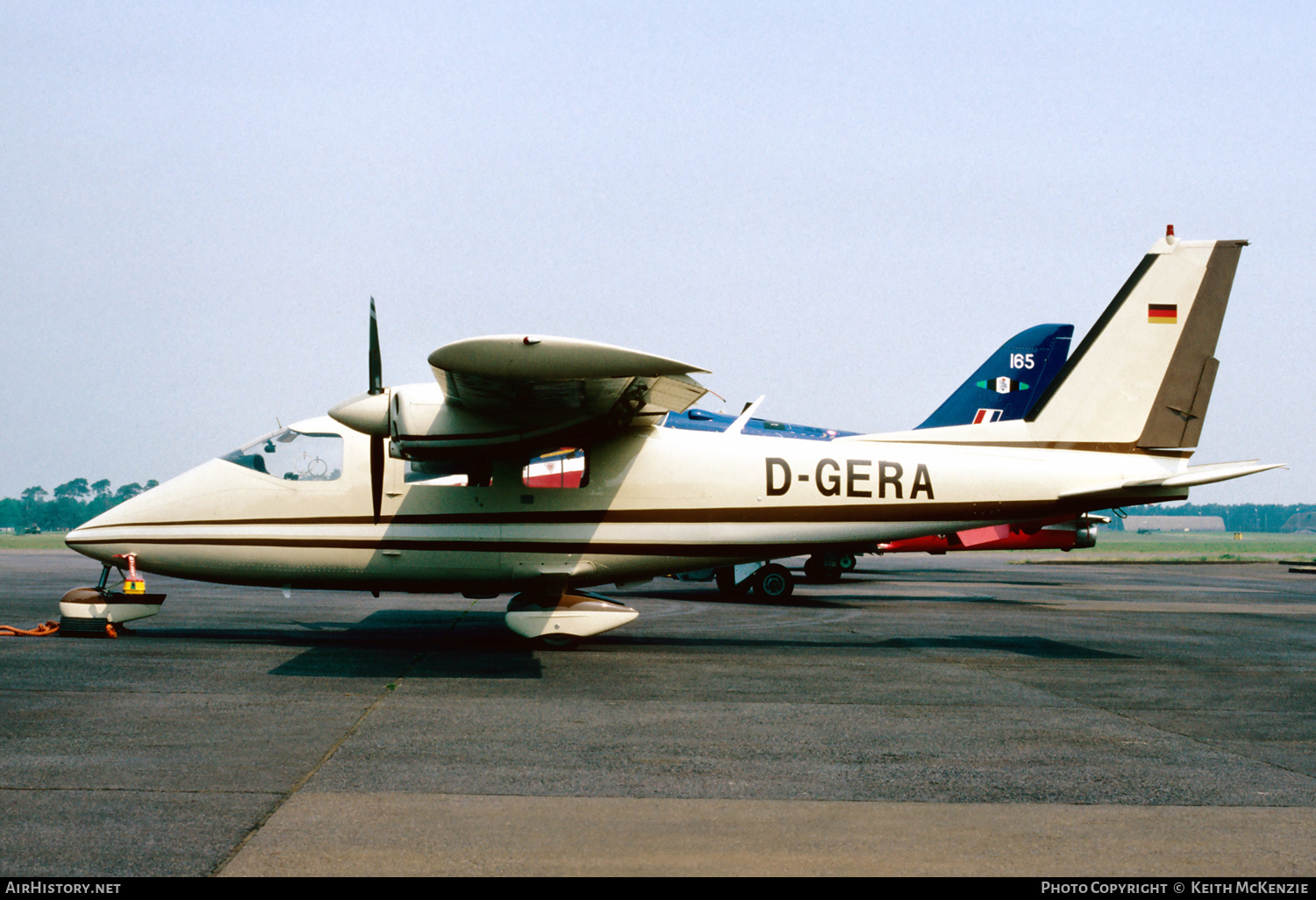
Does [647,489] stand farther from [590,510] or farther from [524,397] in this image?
[524,397]

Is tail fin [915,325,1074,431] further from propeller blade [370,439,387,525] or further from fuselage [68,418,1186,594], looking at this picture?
propeller blade [370,439,387,525]

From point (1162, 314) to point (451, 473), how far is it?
9177mm

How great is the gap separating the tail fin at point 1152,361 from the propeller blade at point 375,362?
818 cm

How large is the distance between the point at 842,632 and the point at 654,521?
13.0 ft

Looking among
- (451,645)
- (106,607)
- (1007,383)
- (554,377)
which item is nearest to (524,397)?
(554,377)

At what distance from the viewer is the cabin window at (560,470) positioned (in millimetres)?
11635

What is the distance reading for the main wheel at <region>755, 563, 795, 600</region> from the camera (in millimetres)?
20297

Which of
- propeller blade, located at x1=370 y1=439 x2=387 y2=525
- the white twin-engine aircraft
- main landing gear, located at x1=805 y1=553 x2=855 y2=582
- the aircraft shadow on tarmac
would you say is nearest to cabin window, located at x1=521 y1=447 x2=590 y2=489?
the white twin-engine aircraft

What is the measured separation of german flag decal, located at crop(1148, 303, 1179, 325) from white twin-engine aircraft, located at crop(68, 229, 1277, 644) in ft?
0.10

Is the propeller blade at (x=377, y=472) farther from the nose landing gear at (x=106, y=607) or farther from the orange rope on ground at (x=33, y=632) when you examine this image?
the orange rope on ground at (x=33, y=632)

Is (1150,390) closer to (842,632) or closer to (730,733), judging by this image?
(842,632)

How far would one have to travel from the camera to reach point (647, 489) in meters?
11.8

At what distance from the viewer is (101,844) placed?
168 inches

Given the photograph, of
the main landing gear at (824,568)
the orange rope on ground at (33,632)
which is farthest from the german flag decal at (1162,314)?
the main landing gear at (824,568)
